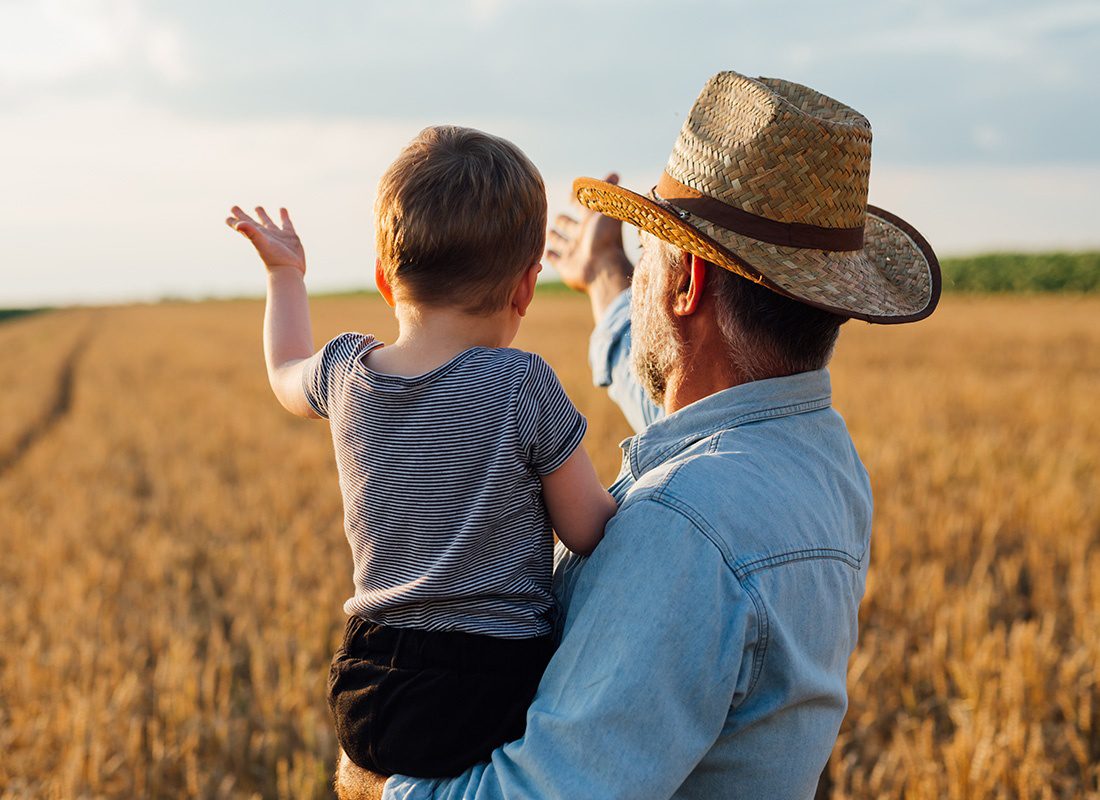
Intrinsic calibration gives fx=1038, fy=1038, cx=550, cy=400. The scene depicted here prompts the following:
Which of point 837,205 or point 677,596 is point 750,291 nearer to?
point 837,205

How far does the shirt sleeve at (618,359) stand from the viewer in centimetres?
270

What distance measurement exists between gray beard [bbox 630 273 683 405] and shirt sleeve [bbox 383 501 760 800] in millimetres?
399

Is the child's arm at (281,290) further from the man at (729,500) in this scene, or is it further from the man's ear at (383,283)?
the man at (729,500)

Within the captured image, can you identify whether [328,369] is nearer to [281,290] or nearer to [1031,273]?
[281,290]

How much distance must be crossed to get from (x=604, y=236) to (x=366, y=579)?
1.48m

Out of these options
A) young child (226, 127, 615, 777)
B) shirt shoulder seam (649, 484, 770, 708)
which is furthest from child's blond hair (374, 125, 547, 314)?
shirt shoulder seam (649, 484, 770, 708)

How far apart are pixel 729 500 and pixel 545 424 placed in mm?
305

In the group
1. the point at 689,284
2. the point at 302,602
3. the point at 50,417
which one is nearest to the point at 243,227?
the point at 689,284

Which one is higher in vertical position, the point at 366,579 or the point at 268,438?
the point at 366,579

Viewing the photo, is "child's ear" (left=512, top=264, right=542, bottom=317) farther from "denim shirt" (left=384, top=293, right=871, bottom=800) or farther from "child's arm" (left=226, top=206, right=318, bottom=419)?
"child's arm" (left=226, top=206, right=318, bottom=419)

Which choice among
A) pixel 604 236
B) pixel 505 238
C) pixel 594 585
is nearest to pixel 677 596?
pixel 594 585

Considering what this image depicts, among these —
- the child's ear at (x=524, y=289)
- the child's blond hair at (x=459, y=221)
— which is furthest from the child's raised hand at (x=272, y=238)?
the child's ear at (x=524, y=289)

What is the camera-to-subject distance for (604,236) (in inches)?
115

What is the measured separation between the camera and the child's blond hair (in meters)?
1.62
